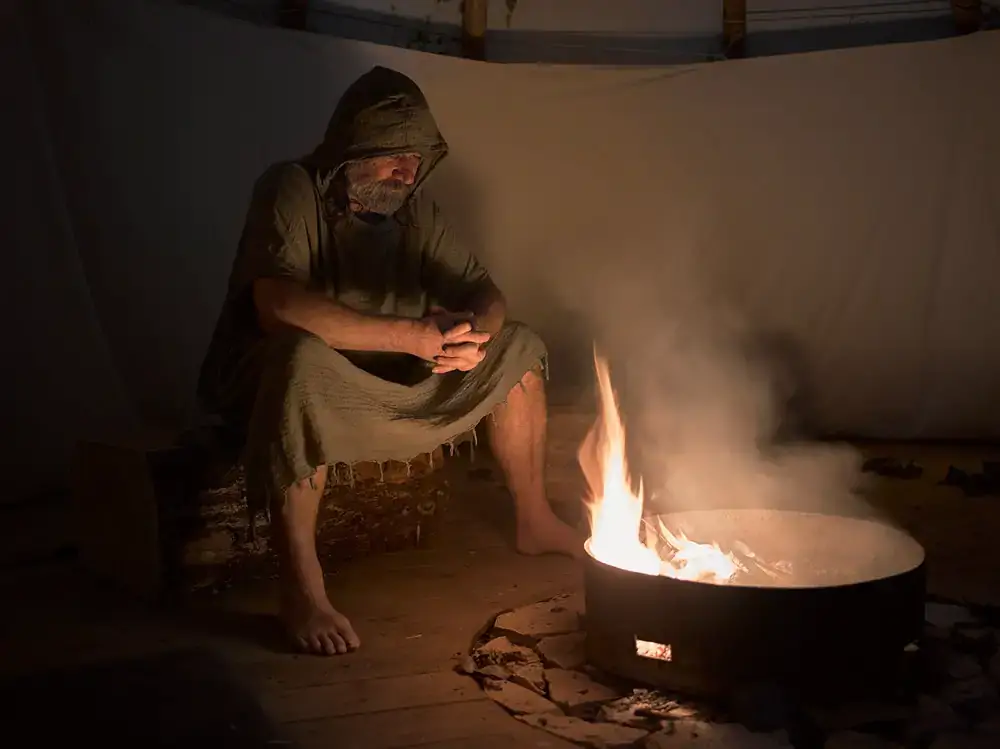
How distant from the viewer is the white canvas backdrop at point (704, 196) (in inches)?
121

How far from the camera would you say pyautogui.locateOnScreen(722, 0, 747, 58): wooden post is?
3535 mm

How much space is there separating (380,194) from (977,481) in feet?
5.92

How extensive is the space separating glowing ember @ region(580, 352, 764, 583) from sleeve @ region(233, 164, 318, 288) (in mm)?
637

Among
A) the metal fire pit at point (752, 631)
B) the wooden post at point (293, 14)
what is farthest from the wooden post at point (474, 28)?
the metal fire pit at point (752, 631)

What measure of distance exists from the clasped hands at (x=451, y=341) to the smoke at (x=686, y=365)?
56.0 inches

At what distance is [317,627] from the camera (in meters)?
1.74

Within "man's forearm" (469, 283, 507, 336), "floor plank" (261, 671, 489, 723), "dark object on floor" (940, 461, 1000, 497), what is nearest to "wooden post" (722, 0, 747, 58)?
"dark object on floor" (940, 461, 1000, 497)

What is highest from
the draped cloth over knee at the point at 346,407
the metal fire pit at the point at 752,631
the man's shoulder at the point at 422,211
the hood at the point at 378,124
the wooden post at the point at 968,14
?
the wooden post at the point at 968,14

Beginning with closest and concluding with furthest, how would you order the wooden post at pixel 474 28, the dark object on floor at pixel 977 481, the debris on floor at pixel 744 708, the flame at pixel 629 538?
1. the debris on floor at pixel 744 708
2. the flame at pixel 629 538
3. the dark object on floor at pixel 977 481
4. the wooden post at pixel 474 28

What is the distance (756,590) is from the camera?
4.53ft

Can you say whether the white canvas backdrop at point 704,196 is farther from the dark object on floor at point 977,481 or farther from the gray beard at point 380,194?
the gray beard at point 380,194

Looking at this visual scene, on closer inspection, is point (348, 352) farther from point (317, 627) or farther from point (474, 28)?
point (474, 28)

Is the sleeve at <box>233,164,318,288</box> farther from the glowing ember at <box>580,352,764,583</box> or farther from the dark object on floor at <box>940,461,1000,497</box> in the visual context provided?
the dark object on floor at <box>940,461,1000,497</box>

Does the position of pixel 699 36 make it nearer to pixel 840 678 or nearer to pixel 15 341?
pixel 15 341
